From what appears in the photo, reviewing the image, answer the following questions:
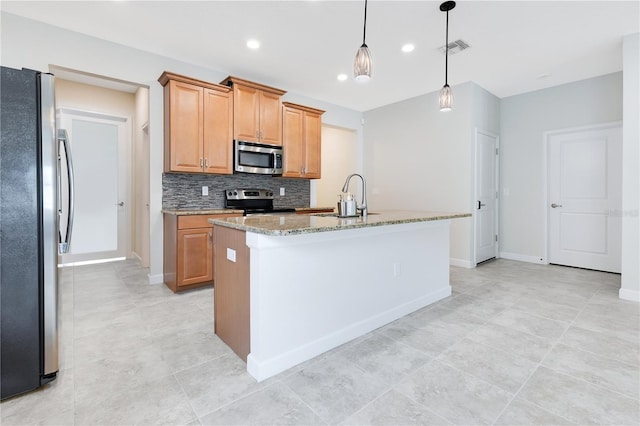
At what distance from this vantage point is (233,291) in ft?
6.75

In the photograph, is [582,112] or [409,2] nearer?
[409,2]

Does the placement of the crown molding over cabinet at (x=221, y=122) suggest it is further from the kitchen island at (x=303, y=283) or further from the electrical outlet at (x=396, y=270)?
the electrical outlet at (x=396, y=270)

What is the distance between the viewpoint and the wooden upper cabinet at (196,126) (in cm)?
349

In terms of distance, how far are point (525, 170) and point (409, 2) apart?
12.0ft

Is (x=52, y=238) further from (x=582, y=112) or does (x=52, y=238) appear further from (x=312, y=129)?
(x=582, y=112)

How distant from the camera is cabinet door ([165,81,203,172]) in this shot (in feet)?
11.4

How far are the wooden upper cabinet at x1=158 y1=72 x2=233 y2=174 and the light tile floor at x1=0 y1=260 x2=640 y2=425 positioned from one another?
5.35ft

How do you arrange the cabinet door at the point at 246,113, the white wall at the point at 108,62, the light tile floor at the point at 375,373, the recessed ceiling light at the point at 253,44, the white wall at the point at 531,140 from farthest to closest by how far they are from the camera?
the white wall at the point at 531,140
the cabinet door at the point at 246,113
the recessed ceiling light at the point at 253,44
the white wall at the point at 108,62
the light tile floor at the point at 375,373

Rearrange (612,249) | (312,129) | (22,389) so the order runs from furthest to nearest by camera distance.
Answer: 1. (312,129)
2. (612,249)
3. (22,389)

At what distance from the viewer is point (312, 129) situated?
4.83 metres

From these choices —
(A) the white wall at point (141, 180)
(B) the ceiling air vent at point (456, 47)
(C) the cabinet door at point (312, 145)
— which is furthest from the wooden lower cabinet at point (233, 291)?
(B) the ceiling air vent at point (456, 47)

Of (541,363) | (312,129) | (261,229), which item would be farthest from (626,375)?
(312,129)

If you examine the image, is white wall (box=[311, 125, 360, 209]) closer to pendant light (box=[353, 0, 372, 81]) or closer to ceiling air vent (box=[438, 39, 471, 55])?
ceiling air vent (box=[438, 39, 471, 55])

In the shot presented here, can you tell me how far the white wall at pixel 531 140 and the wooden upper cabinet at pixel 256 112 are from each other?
3822 mm
